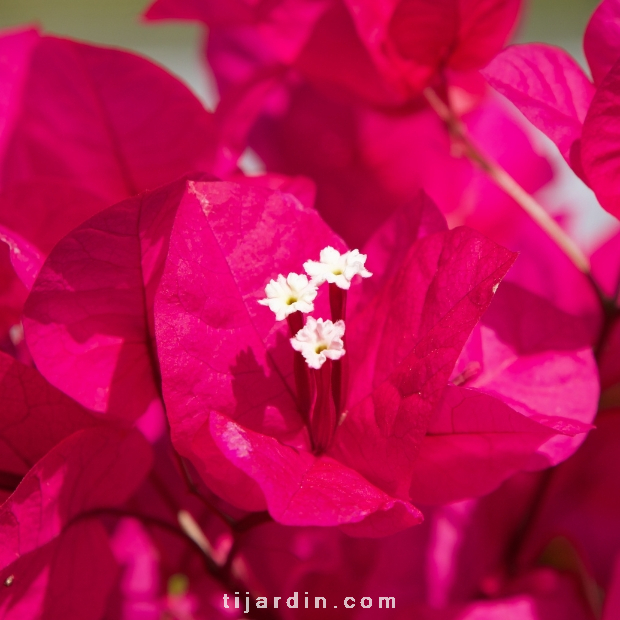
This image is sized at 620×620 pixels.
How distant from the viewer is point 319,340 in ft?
0.94

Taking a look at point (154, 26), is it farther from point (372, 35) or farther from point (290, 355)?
point (290, 355)

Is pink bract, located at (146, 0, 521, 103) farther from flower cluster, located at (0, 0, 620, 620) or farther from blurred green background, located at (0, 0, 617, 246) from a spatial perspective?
blurred green background, located at (0, 0, 617, 246)

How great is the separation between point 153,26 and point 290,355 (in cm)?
148

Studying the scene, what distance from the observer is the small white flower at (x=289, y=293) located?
0.29 m

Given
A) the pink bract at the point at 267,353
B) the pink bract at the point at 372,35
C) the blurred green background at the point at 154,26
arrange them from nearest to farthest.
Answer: the pink bract at the point at 267,353
the pink bract at the point at 372,35
the blurred green background at the point at 154,26

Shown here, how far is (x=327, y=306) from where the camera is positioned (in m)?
0.33

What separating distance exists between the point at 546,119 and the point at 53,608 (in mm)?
294

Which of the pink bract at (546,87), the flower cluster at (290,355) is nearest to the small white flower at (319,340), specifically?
the flower cluster at (290,355)

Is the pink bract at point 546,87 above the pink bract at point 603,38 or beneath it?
beneath

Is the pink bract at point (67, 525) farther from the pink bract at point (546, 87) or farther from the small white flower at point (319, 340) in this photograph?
the pink bract at point (546, 87)

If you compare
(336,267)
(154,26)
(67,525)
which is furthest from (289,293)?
(154,26)

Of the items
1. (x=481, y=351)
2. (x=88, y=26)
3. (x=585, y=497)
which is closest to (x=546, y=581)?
(x=585, y=497)

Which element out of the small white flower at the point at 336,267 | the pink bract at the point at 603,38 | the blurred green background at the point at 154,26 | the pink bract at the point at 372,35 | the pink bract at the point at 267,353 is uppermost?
the pink bract at the point at 603,38

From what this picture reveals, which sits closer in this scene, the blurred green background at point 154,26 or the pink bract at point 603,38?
the pink bract at point 603,38
